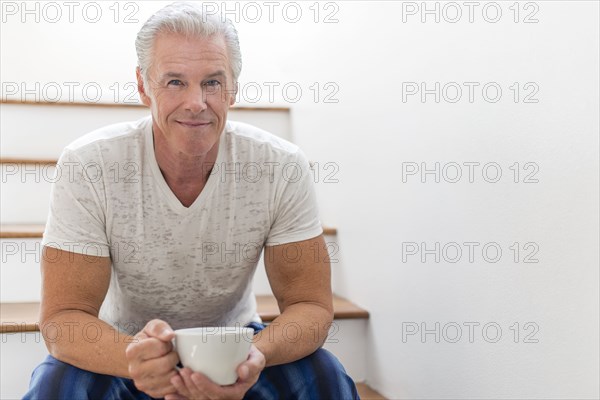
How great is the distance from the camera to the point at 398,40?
160 centimetres

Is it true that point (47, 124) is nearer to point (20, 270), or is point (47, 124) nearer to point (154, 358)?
point (20, 270)

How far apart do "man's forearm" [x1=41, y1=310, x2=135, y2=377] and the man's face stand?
1.09 feet

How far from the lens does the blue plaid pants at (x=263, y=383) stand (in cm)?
113

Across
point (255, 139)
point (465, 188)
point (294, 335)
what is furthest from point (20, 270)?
point (465, 188)

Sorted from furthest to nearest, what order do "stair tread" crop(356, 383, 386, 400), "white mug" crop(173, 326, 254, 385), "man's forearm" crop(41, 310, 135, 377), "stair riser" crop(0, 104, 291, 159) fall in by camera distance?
"stair riser" crop(0, 104, 291, 159)
"stair tread" crop(356, 383, 386, 400)
"man's forearm" crop(41, 310, 135, 377)
"white mug" crop(173, 326, 254, 385)

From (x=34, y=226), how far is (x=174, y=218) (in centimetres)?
72

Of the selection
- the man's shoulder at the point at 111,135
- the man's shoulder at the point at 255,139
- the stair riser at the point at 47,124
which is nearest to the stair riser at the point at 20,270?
the stair riser at the point at 47,124

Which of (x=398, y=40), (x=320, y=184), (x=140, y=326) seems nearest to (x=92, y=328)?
(x=140, y=326)

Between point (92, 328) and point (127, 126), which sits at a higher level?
point (127, 126)

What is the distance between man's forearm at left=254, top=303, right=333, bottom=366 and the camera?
118 cm

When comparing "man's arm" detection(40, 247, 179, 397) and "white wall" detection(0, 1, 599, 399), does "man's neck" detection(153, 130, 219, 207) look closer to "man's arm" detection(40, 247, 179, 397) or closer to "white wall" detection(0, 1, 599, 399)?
"man's arm" detection(40, 247, 179, 397)

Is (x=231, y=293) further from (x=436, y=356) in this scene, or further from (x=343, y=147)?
(x=343, y=147)

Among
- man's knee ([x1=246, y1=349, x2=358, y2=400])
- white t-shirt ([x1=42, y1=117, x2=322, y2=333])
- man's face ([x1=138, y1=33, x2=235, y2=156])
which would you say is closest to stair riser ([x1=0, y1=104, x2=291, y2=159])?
white t-shirt ([x1=42, y1=117, x2=322, y2=333])

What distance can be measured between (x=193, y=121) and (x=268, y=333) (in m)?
0.37
